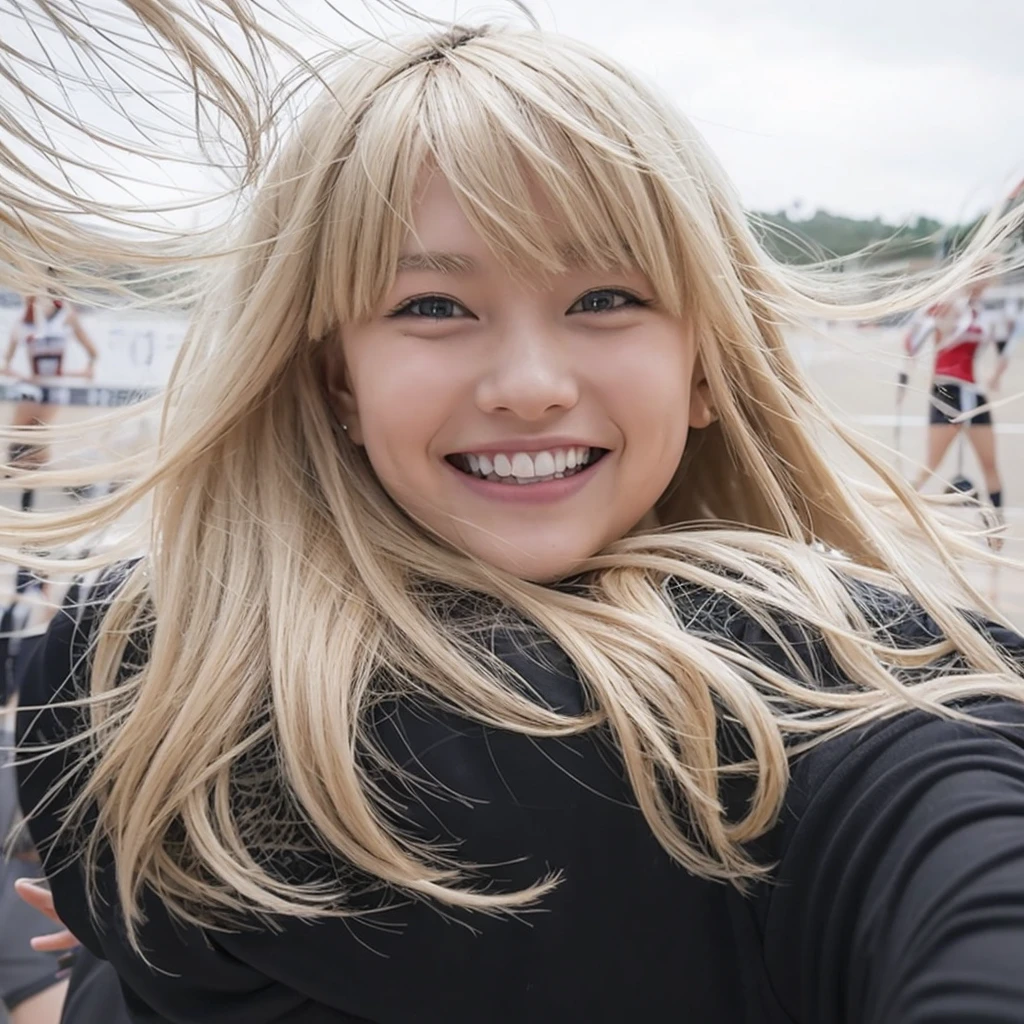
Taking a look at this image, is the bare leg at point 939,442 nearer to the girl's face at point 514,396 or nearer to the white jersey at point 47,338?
the white jersey at point 47,338

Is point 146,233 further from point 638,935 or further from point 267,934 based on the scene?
point 638,935

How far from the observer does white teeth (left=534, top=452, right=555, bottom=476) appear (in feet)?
3.76

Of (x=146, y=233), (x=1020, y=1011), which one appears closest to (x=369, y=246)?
(x=146, y=233)

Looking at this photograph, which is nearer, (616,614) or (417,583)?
(616,614)

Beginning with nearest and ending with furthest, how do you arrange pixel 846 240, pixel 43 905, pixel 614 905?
pixel 614 905
pixel 43 905
pixel 846 240

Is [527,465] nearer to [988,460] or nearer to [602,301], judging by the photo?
[602,301]

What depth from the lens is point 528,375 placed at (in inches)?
42.1

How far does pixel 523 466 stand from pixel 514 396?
9 cm

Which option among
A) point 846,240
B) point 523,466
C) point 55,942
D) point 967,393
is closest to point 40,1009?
point 55,942

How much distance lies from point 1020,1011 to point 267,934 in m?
0.55

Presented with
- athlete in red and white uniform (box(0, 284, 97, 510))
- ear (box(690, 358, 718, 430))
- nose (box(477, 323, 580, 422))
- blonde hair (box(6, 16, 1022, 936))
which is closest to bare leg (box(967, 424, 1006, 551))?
athlete in red and white uniform (box(0, 284, 97, 510))

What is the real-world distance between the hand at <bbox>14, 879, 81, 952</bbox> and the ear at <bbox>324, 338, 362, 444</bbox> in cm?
55

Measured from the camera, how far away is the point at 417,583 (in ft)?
3.72

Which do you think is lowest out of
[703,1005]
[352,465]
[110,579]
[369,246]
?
[703,1005]
